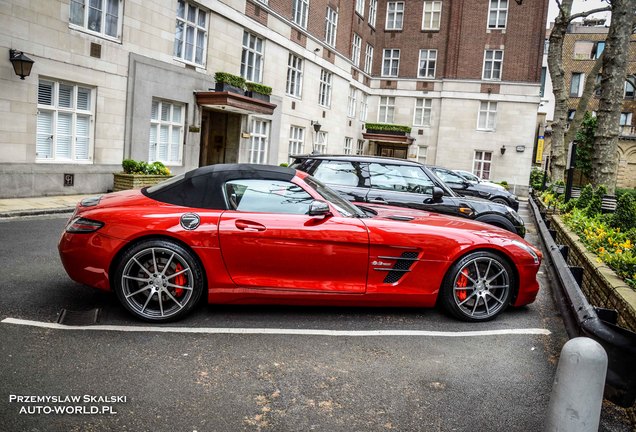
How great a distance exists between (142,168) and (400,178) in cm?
913

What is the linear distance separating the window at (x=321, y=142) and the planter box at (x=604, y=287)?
2227 cm

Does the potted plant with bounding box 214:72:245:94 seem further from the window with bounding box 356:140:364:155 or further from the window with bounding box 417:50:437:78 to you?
the window with bounding box 417:50:437:78

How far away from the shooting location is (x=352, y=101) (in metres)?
36.2

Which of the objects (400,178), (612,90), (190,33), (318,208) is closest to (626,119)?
(612,90)

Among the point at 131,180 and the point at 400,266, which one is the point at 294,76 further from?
the point at 400,266

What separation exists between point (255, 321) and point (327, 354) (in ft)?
3.24

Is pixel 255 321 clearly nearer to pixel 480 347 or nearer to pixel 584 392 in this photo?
pixel 480 347

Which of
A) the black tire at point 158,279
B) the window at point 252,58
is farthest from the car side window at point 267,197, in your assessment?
the window at point 252,58

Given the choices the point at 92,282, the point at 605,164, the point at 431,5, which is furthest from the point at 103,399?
the point at 431,5

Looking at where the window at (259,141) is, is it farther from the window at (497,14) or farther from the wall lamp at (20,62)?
the window at (497,14)

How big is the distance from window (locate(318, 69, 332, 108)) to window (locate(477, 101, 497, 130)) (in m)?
12.8

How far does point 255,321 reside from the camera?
4.84 m

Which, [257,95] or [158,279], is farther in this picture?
[257,95]

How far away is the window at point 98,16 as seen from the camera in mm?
13453
